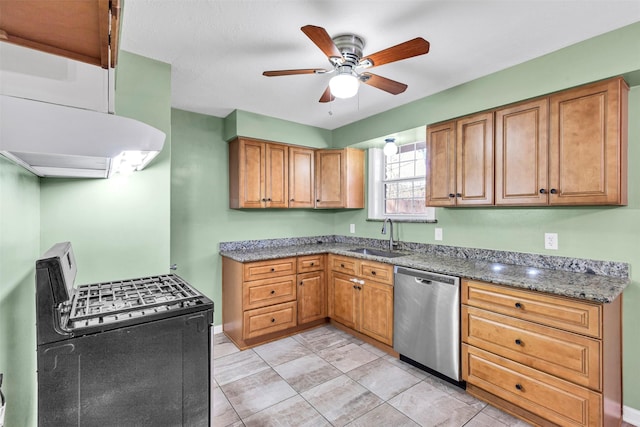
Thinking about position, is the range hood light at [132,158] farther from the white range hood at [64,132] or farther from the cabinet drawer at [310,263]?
the cabinet drawer at [310,263]

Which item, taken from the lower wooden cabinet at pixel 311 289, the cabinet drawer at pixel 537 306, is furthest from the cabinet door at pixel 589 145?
the lower wooden cabinet at pixel 311 289

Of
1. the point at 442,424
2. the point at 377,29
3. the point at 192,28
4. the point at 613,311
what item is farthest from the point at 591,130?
the point at 192,28

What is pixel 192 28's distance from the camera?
180 cm

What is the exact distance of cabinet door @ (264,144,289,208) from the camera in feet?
11.4

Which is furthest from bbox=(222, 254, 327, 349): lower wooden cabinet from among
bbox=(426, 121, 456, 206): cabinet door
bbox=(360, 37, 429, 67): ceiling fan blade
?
bbox=(360, 37, 429, 67): ceiling fan blade

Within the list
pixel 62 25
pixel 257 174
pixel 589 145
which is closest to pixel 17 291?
pixel 62 25

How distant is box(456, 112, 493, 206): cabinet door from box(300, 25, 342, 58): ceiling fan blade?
139cm

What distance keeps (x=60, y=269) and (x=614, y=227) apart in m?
3.07

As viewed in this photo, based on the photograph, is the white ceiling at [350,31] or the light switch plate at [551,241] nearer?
the white ceiling at [350,31]

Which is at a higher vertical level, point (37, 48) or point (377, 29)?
point (377, 29)

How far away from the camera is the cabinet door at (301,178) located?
3658 mm

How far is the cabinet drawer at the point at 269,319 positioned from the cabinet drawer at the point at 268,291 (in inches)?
2.4

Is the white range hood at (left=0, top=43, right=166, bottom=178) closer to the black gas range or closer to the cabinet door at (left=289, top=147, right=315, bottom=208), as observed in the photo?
the black gas range

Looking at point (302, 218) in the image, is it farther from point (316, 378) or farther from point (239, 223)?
point (316, 378)
